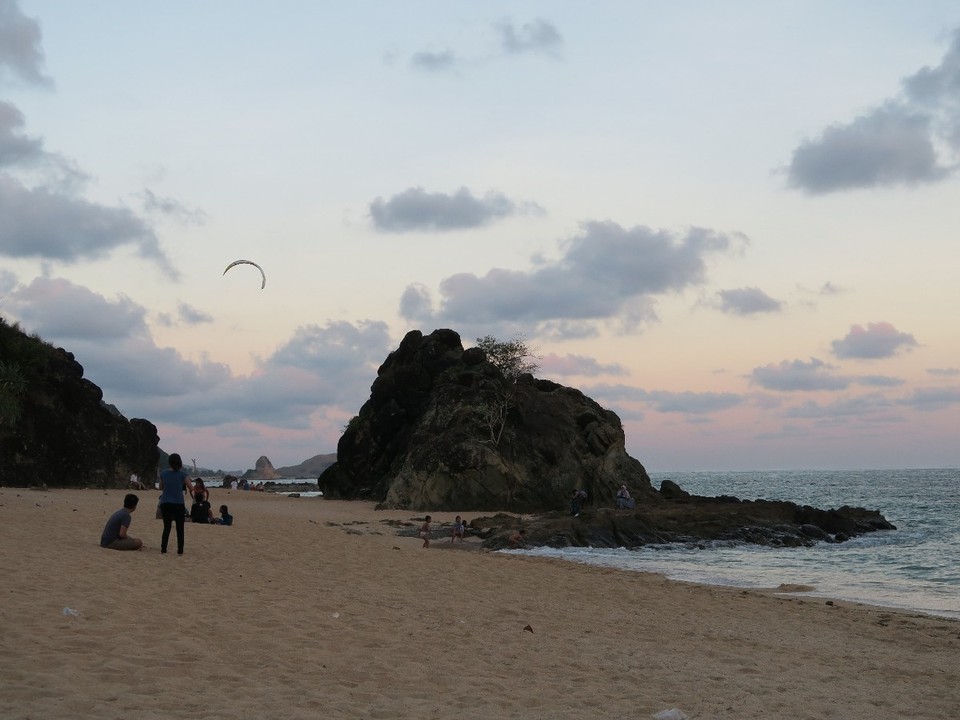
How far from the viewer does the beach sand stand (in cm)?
817

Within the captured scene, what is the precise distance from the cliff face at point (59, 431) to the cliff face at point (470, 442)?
15.3 metres

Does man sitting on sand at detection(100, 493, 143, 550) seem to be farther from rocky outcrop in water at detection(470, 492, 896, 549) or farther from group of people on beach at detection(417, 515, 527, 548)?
rocky outcrop in water at detection(470, 492, 896, 549)

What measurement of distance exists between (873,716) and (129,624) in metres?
8.58

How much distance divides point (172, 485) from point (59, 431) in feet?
117

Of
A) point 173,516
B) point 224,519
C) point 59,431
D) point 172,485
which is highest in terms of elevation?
point 59,431

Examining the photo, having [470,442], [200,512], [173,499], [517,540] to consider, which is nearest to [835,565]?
[517,540]

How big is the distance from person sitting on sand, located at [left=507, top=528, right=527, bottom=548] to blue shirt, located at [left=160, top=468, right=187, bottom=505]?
14.3 m

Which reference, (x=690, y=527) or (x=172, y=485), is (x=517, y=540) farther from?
(x=172, y=485)

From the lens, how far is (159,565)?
50.0 ft

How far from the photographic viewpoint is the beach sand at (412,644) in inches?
322

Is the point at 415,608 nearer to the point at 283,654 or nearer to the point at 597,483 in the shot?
the point at 283,654

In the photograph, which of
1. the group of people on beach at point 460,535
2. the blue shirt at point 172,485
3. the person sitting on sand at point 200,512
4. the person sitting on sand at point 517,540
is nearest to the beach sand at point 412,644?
the blue shirt at point 172,485

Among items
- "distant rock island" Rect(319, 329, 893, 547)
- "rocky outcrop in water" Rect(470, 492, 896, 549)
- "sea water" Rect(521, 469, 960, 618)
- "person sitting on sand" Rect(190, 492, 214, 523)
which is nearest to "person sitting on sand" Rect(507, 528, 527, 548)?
"rocky outcrop in water" Rect(470, 492, 896, 549)

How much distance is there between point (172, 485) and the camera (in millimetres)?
16625
